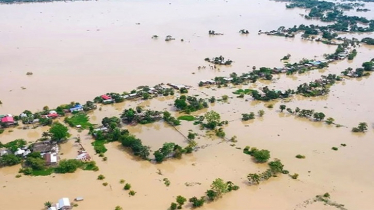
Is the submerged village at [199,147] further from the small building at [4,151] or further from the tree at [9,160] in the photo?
the small building at [4,151]

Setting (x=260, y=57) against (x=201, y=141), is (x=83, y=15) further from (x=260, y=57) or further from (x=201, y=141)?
(x=201, y=141)

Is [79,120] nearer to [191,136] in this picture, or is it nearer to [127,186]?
[191,136]

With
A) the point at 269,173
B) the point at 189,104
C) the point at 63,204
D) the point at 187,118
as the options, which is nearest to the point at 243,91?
the point at 189,104

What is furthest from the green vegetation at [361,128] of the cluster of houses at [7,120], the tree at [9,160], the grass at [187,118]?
the cluster of houses at [7,120]

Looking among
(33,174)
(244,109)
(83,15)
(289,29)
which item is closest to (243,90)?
(244,109)

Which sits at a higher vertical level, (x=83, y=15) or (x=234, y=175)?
(x=83, y=15)

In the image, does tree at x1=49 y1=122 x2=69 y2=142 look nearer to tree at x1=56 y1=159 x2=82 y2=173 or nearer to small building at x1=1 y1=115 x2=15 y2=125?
tree at x1=56 y1=159 x2=82 y2=173

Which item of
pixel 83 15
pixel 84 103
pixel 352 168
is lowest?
pixel 352 168
